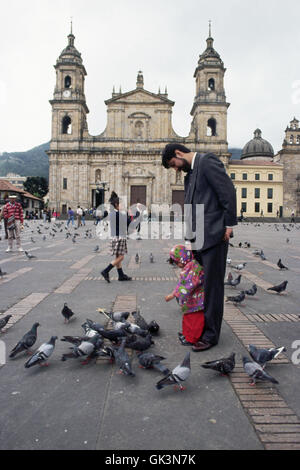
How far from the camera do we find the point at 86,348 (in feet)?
8.26

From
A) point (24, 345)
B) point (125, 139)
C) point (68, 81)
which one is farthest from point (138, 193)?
point (24, 345)

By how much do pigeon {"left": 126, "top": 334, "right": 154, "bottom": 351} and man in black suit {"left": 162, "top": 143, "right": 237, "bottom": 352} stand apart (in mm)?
469

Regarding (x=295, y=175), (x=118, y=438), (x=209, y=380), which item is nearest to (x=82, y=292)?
(x=209, y=380)

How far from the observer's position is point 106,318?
12.0 feet

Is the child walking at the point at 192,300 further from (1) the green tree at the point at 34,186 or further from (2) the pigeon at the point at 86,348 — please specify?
(1) the green tree at the point at 34,186

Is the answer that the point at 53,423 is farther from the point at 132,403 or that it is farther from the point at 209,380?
the point at 209,380

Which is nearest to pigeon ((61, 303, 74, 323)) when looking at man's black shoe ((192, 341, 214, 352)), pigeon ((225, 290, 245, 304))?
man's black shoe ((192, 341, 214, 352))

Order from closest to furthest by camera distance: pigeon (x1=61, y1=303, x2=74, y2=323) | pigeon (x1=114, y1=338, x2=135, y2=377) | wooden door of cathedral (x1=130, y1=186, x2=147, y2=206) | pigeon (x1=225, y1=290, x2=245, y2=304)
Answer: pigeon (x1=114, y1=338, x2=135, y2=377) → pigeon (x1=61, y1=303, x2=74, y2=323) → pigeon (x1=225, y1=290, x2=245, y2=304) → wooden door of cathedral (x1=130, y1=186, x2=147, y2=206)

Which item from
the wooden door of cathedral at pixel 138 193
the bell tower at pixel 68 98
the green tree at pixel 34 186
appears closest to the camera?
the bell tower at pixel 68 98

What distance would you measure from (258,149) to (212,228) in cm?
6610

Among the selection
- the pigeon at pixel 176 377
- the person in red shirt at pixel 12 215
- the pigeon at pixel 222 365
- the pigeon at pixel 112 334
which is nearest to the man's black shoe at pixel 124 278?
the pigeon at pixel 112 334

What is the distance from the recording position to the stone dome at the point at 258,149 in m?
62.5

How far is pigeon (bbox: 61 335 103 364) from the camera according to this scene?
8.18 feet

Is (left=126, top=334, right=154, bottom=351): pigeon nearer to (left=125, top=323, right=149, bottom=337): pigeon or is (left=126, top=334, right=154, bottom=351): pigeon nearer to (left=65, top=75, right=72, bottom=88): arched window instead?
(left=125, top=323, right=149, bottom=337): pigeon
